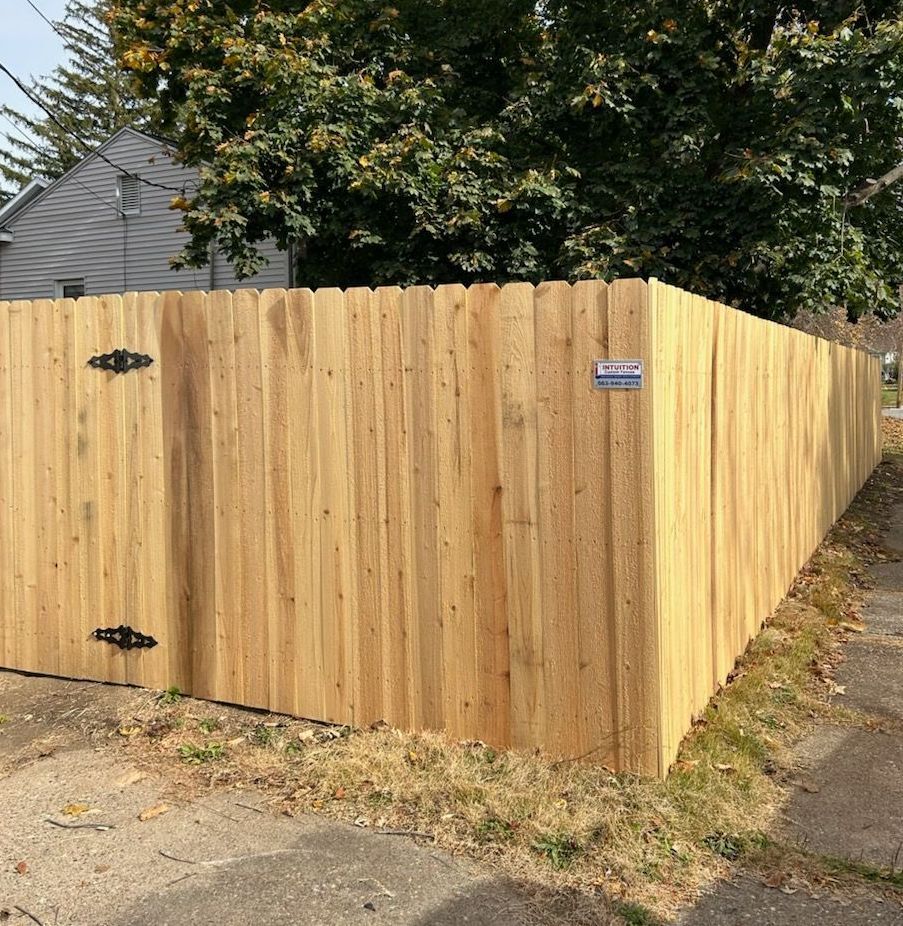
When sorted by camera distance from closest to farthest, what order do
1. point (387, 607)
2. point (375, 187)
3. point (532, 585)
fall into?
point (532, 585), point (387, 607), point (375, 187)

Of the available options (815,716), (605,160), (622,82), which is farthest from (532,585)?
(605,160)

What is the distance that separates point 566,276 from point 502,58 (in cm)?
427

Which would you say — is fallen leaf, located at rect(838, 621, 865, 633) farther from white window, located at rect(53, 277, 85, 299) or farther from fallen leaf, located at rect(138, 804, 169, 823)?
white window, located at rect(53, 277, 85, 299)

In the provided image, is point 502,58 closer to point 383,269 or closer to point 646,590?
point 383,269

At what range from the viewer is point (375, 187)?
10195 millimetres

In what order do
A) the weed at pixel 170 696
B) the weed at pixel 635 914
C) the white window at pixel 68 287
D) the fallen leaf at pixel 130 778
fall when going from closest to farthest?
the weed at pixel 635 914, the fallen leaf at pixel 130 778, the weed at pixel 170 696, the white window at pixel 68 287

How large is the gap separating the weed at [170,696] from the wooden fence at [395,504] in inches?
2.2

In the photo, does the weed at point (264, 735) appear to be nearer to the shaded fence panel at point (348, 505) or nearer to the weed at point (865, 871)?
the shaded fence panel at point (348, 505)

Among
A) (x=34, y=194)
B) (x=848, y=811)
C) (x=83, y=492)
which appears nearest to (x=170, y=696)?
(x=83, y=492)

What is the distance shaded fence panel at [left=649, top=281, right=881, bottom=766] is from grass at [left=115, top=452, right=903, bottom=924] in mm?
226

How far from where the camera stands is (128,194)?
1855 cm

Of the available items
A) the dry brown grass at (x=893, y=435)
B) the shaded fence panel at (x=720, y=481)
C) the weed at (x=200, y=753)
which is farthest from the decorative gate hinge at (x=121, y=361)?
the dry brown grass at (x=893, y=435)

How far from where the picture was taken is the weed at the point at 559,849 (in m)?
2.92

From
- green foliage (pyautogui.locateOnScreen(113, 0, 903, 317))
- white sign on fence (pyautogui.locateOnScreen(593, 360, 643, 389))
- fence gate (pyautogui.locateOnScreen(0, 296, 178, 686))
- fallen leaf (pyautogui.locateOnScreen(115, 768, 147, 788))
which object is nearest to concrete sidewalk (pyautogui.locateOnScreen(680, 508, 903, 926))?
white sign on fence (pyautogui.locateOnScreen(593, 360, 643, 389))
